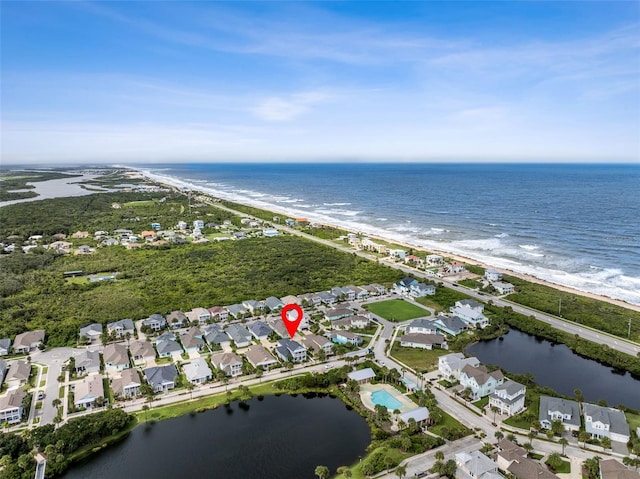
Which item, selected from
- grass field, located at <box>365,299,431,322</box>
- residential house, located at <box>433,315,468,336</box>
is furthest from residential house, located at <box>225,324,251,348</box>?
residential house, located at <box>433,315,468,336</box>

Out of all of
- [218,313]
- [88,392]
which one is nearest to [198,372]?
[88,392]

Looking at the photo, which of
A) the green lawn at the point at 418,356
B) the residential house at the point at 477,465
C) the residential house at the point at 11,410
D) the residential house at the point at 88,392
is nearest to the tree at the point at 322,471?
the residential house at the point at 477,465

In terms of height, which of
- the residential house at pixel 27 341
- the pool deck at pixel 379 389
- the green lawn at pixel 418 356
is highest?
the residential house at pixel 27 341

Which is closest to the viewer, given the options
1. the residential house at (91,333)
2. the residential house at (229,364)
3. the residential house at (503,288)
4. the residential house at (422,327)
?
the residential house at (229,364)

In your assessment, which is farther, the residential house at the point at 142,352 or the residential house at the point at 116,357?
the residential house at the point at 142,352

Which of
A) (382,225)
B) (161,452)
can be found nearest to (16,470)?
(161,452)

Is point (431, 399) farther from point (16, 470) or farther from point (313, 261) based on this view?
point (313, 261)

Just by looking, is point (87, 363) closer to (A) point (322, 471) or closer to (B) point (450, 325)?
(A) point (322, 471)

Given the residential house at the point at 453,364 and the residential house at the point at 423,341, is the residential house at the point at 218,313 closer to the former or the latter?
the residential house at the point at 423,341
